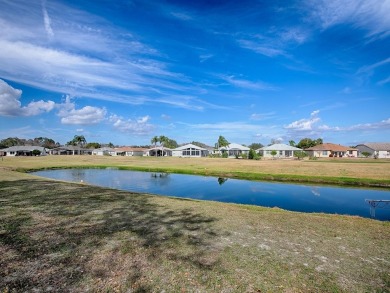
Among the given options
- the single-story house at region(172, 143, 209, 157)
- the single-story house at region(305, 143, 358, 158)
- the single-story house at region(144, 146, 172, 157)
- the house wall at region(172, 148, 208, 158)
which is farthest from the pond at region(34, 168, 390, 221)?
the single-story house at region(144, 146, 172, 157)

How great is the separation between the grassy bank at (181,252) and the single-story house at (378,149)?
10941cm

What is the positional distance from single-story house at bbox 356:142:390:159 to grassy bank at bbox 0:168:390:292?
4307 inches

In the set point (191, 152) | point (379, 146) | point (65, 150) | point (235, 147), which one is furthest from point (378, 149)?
point (65, 150)

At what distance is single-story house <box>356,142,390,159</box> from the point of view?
326ft

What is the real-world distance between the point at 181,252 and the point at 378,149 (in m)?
120

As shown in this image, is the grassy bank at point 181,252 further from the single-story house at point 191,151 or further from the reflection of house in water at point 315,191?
the single-story house at point 191,151

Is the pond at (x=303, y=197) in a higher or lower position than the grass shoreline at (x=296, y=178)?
lower

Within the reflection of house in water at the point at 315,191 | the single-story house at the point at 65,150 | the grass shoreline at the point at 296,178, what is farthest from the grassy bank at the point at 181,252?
the single-story house at the point at 65,150

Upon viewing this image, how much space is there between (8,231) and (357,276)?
971cm

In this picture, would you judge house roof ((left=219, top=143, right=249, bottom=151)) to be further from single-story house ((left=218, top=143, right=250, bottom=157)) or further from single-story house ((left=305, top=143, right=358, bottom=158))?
single-story house ((left=305, top=143, right=358, bottom=158))

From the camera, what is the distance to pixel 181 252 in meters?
6.89

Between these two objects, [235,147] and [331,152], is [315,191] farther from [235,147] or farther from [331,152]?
[235,147]

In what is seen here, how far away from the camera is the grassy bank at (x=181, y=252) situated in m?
5.41

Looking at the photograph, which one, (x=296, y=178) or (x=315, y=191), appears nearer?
(x=315, y=191)
